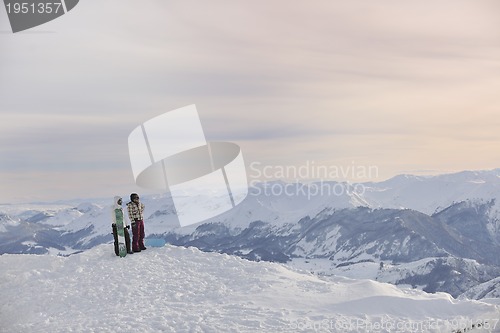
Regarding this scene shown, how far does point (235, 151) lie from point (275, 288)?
8359 mm

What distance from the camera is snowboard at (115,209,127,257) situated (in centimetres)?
3083

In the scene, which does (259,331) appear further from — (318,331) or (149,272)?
(149,272)

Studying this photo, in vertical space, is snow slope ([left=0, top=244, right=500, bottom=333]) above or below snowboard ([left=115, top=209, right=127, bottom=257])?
below

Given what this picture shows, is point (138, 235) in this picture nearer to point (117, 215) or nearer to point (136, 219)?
point (136, 219)

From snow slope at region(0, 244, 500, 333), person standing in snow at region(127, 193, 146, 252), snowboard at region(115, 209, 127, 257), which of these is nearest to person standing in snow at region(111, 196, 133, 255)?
snowboard at region(115, 209, 127, 257)

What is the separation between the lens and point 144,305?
23.6 metres

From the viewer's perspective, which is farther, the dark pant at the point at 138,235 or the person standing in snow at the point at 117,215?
the dark pant at the point at 138,235

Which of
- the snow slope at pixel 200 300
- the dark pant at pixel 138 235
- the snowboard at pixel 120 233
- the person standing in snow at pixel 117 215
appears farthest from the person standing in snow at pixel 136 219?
the snow slope at pixel 200 300

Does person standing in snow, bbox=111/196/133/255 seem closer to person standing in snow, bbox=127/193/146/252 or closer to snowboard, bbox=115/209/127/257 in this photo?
snowboard, bbox=115/209/127/257

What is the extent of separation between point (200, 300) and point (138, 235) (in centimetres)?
902

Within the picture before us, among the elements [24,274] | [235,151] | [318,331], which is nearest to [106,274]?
[24,274]

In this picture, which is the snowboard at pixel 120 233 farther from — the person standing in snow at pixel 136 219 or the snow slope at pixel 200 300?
the person standing in snow at pixel 136 219

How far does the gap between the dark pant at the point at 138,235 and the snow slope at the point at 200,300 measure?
3.92ft

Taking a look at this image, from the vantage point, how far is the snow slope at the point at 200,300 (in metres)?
21.2
